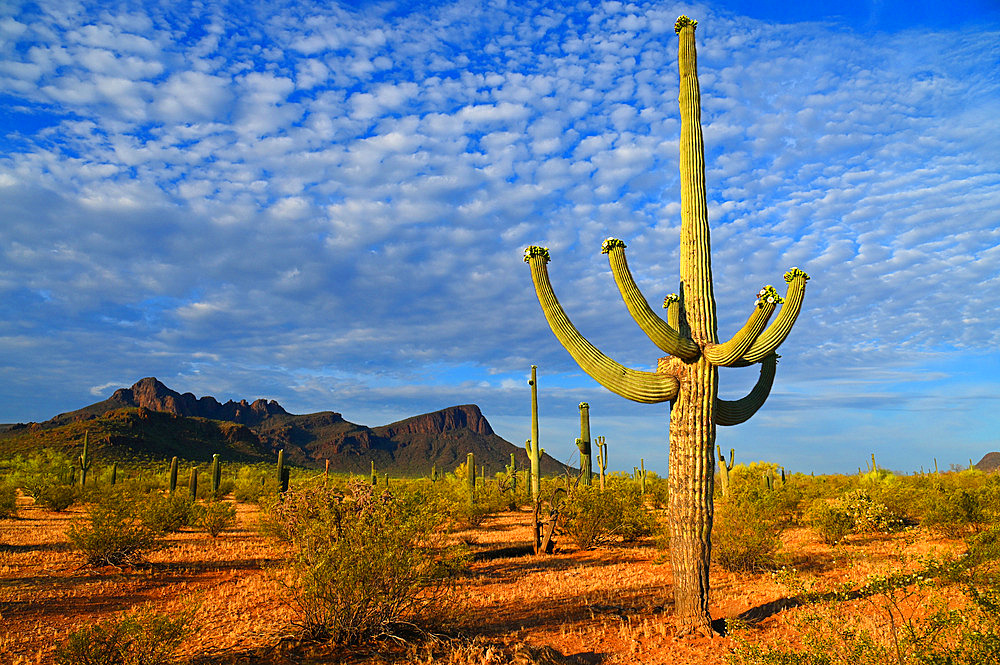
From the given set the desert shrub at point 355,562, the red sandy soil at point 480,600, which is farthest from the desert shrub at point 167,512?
the desert shrub at point 355,562

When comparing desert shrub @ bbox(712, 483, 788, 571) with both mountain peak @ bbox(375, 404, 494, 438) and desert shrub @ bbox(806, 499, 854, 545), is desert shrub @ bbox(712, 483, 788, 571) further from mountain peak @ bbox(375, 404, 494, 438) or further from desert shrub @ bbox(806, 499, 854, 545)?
mountain peak @ bbox(375, 404, 494, 438)

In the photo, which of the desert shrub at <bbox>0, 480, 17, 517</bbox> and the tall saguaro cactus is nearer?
the tall saguaro cactus

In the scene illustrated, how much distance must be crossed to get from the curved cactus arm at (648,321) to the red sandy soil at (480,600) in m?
2.79

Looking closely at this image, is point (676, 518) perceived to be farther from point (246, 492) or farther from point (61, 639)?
point (246, 492)

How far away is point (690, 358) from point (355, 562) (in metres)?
4.73

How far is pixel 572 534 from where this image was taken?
13.9 metres

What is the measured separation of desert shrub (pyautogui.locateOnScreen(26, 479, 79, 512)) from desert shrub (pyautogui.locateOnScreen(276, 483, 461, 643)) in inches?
800

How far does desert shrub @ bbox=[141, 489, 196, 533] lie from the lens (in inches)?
483

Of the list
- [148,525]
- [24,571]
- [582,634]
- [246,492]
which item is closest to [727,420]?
[582,634]

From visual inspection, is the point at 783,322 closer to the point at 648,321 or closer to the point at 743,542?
the point at 648,321

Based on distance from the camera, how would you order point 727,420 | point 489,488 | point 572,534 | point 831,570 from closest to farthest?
point 727,420 < point 831,570 < point 572,534 < point 489,488

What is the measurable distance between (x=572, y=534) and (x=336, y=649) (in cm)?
849

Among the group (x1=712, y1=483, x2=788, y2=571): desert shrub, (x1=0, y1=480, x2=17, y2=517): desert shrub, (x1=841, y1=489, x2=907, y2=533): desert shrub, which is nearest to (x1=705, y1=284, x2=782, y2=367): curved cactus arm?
(x1=712, y1=483, x2=788, y2=571): desert shrub

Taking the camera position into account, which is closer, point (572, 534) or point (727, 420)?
point (727, 420)
